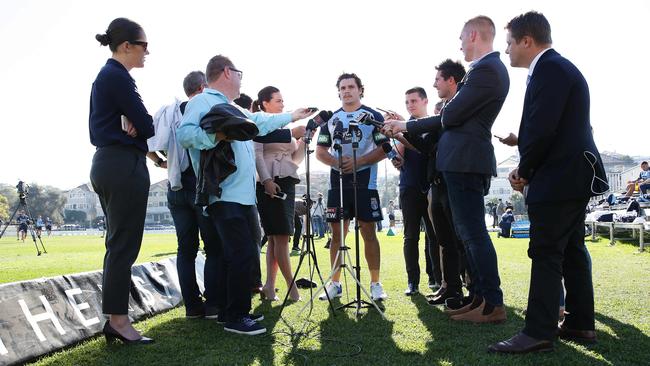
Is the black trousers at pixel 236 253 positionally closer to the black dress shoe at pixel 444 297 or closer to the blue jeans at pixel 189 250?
the blue jeans at pixel 189 250

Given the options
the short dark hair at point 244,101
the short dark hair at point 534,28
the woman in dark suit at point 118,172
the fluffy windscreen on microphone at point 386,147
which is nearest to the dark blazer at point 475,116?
the short dark hair at point 534,28

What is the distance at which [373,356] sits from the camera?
3160 millimetres

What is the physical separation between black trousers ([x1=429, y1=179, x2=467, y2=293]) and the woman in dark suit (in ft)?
9.55

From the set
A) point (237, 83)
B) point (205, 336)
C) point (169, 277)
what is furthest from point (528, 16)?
point (169, 277)

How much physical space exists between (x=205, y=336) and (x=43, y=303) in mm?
1248

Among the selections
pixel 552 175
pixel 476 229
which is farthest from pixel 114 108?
pixel 552 175

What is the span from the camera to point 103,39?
A: 3754mm

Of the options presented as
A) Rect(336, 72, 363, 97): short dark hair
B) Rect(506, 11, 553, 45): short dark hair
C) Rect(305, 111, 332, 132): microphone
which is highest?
Rect(336, 72, 363, 97): short dark hair

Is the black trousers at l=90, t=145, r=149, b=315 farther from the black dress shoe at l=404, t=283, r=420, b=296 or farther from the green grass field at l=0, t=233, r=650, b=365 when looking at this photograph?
the black dress shoe at l=404, t=283, r=420, b=296

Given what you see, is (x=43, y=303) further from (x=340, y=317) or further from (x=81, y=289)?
(x=340, y=317)

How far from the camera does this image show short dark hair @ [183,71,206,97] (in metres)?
5.07

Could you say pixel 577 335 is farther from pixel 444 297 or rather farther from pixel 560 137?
pixel 444 297

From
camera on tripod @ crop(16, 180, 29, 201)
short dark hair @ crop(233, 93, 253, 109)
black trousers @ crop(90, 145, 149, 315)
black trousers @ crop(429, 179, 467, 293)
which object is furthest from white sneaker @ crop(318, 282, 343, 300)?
camera on tripod @ crop(16, 180, 29, 201)

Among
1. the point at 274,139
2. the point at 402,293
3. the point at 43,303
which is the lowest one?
the point at 402,293
